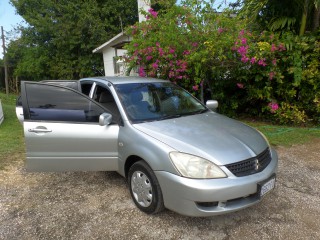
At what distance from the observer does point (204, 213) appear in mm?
2682

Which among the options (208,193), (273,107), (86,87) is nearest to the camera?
(208,193)

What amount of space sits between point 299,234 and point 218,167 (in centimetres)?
113

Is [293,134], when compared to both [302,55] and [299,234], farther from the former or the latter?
[299,234]

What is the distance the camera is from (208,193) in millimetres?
2592

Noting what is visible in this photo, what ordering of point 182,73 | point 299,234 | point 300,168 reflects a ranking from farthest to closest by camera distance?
1. point 182,73
2. point 300,168
3. point 299,234

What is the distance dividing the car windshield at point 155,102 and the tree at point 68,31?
1727cm

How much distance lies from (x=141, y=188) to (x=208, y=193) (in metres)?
0.87

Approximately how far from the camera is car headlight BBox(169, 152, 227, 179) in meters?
2.66

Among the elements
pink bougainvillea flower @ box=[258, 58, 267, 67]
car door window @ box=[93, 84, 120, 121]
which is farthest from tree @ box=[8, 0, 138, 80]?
car door window @ box=[93, 84, 120, 121]

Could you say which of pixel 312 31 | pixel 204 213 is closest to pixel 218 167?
pixel 204 213

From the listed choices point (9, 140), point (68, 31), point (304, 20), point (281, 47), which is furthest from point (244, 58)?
point (68, 31)

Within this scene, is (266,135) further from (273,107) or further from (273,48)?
(273,48)

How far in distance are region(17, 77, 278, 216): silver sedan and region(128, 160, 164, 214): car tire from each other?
0.4 inches

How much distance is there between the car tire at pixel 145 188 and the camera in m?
2.95
